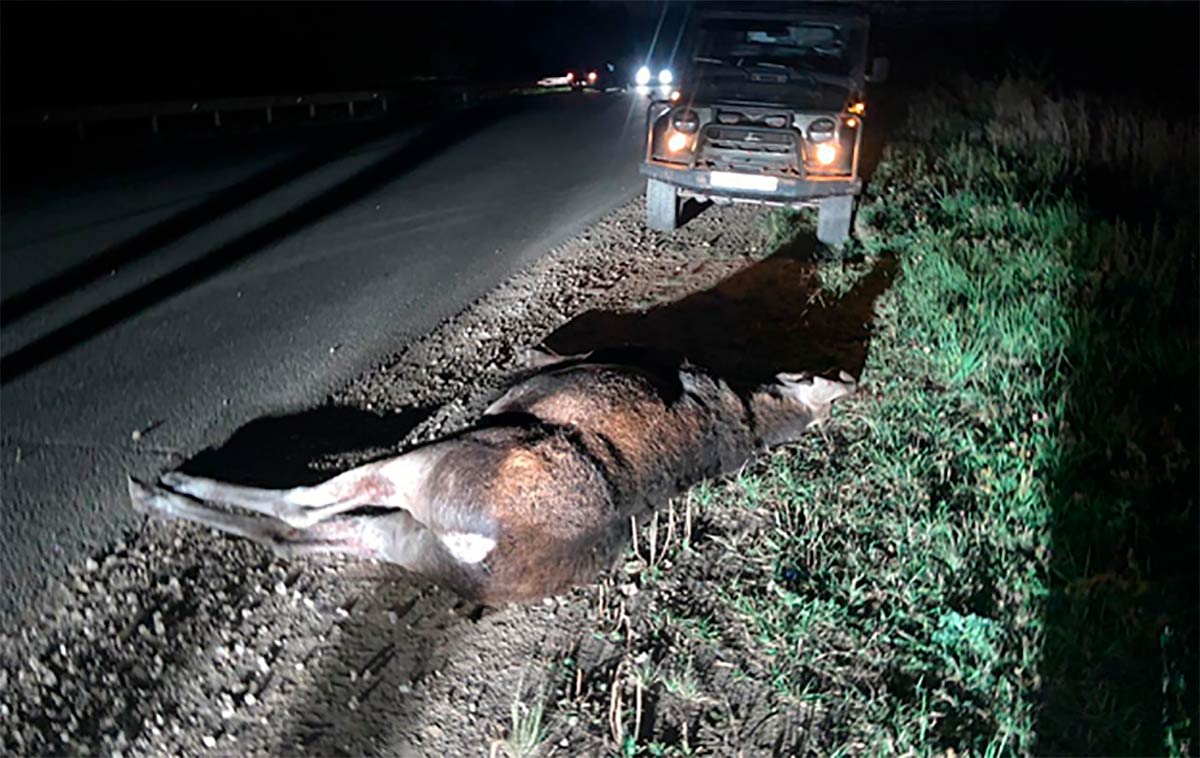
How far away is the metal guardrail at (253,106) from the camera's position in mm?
15102

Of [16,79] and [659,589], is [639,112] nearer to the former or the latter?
[16,79]

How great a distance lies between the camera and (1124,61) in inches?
806

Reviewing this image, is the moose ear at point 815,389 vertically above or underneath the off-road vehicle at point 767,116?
underneath

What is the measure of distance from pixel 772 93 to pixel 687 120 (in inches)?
32.8

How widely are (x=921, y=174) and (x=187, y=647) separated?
30.7 ft

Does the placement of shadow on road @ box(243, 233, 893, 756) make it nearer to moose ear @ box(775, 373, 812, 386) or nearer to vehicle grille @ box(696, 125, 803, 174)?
moose ear @ box(775, 373, 812, 386)

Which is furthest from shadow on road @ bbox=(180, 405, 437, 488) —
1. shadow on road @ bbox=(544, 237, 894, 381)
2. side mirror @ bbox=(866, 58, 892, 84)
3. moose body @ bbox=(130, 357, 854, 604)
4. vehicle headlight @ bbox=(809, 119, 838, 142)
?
side mirror @ bbox=(866, 58, 892, 84)

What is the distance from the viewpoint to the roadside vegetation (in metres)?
3.43

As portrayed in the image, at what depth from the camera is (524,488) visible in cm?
393

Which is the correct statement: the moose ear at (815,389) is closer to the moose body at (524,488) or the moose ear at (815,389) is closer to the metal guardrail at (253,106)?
the moose body at (524,488)

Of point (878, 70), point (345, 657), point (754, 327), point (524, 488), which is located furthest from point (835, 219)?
point (345, 657)

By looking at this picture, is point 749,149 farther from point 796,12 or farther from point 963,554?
point 963,554

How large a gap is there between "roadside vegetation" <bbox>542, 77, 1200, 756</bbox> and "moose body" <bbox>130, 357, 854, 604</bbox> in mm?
271

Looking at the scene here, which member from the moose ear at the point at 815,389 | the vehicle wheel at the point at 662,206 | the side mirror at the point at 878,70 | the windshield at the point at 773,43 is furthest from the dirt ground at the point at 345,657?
the side mirror at the point at 878,70
